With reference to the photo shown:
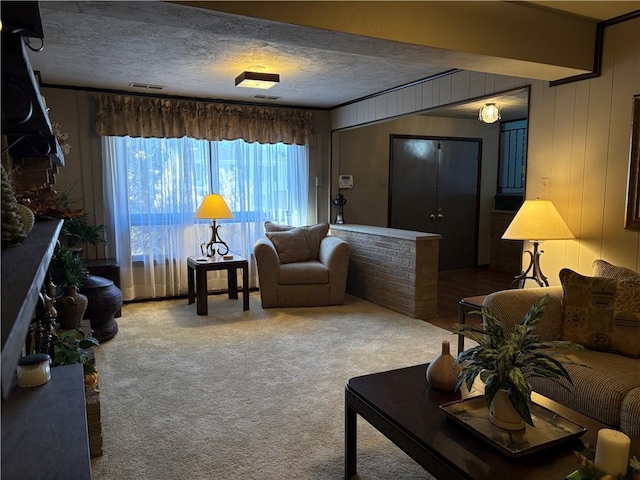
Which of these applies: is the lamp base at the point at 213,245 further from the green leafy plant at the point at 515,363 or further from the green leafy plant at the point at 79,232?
the green leafy plant at the point at 515,363

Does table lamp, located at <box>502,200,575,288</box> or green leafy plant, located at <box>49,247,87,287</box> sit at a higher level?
table lamp, located at <box>502,200,575,288</box>

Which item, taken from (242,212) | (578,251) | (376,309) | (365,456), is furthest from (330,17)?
(242,212)

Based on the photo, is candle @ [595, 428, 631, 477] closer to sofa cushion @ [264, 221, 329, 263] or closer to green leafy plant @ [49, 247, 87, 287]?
green leafy plant @ [49, 247, 87, 287]

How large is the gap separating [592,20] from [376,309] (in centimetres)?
314

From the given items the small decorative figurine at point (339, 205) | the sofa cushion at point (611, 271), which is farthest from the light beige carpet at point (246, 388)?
the small decorative figurine at point (339, 205)

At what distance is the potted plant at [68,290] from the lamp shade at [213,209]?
62.2 inches

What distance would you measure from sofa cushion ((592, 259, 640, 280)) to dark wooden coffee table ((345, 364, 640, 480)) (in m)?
0.96

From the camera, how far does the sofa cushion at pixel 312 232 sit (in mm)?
5488

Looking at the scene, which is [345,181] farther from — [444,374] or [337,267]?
[444,374]

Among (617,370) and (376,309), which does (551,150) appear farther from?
(376,309)

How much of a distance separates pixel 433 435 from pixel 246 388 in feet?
5.51

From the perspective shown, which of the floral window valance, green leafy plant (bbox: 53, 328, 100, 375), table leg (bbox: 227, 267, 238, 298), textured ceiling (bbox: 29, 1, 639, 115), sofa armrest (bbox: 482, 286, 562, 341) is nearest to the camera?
textured ceiling (bbox: 29, 1, 639, 115)

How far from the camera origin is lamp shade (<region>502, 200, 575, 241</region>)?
10.1 feet

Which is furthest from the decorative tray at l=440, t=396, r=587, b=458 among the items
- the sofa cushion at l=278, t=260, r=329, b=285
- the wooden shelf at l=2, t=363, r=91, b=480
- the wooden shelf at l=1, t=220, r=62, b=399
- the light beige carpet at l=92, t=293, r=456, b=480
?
the sofa cushion at l=278, t=260, r=329, b=285
